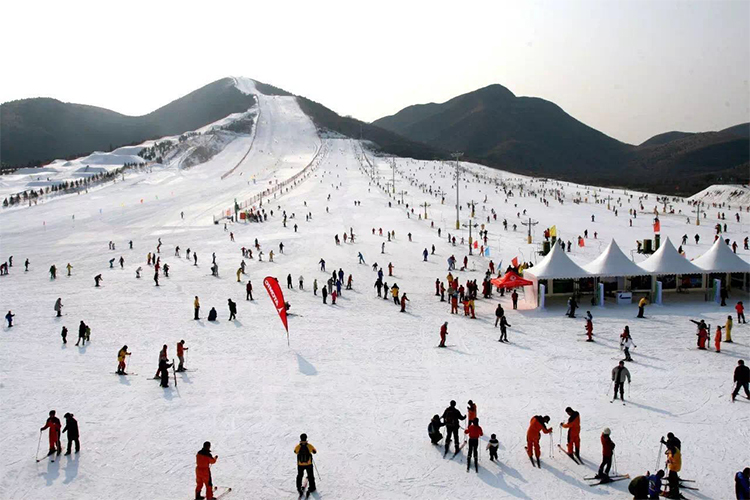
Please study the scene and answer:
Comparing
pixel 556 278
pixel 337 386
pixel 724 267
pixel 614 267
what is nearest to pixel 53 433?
pixel 337 386

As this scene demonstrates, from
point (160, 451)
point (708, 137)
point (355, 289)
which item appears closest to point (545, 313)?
point (355, 289)

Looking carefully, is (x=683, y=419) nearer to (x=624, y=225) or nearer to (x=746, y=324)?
(x=746, y=324)

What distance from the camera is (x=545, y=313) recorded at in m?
19.2

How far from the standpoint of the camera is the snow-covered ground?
8953mm

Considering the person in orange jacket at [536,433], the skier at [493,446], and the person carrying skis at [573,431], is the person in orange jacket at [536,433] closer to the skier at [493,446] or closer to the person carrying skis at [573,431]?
the person carrying skis at [573,431]

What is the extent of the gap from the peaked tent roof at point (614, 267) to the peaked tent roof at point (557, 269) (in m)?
0.52

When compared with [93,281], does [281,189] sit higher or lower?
higher

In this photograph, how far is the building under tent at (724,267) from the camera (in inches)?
800

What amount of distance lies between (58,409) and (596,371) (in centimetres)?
1179

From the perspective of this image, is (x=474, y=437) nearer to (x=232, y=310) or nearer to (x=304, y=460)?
(x=304, y=460)

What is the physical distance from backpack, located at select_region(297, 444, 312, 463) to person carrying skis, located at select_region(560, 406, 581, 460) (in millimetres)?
3967

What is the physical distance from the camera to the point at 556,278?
19.7 metres

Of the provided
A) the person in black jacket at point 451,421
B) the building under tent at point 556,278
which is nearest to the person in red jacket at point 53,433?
the person in black jacket at point 451,421

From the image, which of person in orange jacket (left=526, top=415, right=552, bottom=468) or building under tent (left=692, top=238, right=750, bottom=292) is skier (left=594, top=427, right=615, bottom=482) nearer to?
person in orange jacket (left=526, top=415, right=552, bottom=468)
